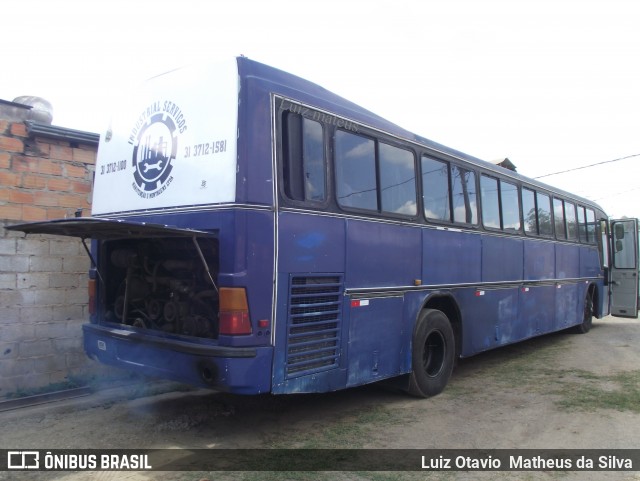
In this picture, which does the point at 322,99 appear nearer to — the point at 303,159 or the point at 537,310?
the point at 303,159

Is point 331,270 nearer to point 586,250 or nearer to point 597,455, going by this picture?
point 597,455

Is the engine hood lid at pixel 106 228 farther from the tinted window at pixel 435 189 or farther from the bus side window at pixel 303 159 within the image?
the tinted window at pixel 435 189

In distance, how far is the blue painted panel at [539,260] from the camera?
8.95 metres

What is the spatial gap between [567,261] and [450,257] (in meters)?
5.29

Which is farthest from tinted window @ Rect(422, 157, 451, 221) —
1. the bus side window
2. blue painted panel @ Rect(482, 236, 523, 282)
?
the bus side window

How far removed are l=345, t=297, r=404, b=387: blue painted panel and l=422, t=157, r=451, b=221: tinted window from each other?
1.39m

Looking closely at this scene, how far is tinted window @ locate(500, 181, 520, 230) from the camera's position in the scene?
829 centimetres

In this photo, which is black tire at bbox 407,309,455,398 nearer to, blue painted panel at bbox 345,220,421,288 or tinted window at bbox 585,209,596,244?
blue painted panel at bbox 345,220,421,288

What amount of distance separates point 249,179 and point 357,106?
6.16 feet

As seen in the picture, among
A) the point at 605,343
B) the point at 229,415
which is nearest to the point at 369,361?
the point at 229,415

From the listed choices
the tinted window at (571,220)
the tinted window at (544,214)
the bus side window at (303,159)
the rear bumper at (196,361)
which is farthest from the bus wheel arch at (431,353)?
the tinted window at (571,220)

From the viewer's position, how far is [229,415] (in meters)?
5.41

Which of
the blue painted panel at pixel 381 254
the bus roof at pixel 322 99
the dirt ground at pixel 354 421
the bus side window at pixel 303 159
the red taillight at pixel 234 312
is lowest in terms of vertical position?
the dirt ground at pixel 354 421

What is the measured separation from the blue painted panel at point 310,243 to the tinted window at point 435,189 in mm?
1868
